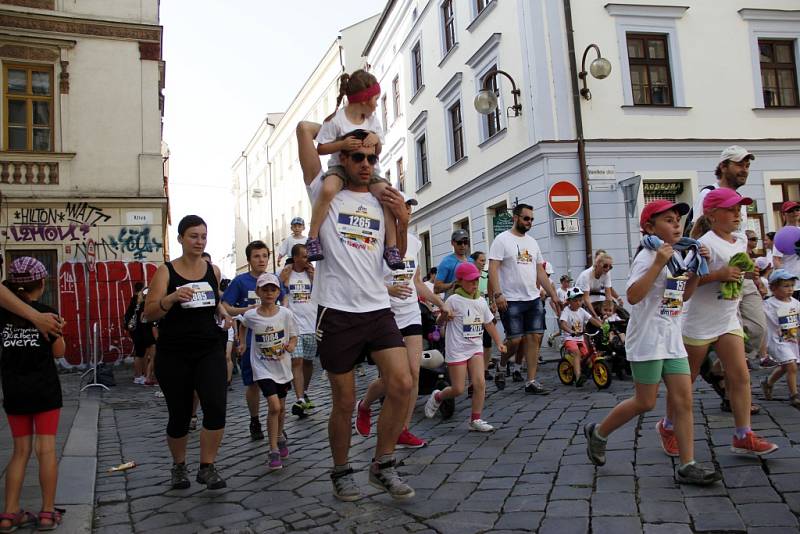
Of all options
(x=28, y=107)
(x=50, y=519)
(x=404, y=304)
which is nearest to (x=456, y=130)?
(x=28, y=107)

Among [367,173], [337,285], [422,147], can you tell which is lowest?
[337,285]

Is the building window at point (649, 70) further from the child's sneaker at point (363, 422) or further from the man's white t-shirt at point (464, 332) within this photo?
the child's sneaker at point (363, 422)

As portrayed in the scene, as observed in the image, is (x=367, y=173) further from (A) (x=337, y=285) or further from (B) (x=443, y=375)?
(B) (x=443, y=375)

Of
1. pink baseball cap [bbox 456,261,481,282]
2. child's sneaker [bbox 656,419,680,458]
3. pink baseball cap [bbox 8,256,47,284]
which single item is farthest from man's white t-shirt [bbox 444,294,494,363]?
pink baseball cap [bbox 8,256,47,284]

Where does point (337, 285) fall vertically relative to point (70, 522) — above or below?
above

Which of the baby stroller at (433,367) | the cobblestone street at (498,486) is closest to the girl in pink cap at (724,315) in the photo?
the cobblestone street at (498,486)

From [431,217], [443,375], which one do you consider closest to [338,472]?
[443,375]

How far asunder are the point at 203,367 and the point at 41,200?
13.2 meters

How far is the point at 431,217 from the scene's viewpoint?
80.0ft

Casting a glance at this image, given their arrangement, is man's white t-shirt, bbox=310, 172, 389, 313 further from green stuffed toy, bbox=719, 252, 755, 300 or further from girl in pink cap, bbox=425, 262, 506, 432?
girl in pink cap, bbox=425, 262, 506, 432

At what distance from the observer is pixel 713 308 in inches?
172

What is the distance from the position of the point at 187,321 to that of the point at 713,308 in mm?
3459

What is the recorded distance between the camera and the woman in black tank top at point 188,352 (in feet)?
15.0

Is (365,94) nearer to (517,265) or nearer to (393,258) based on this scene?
(393,258)
